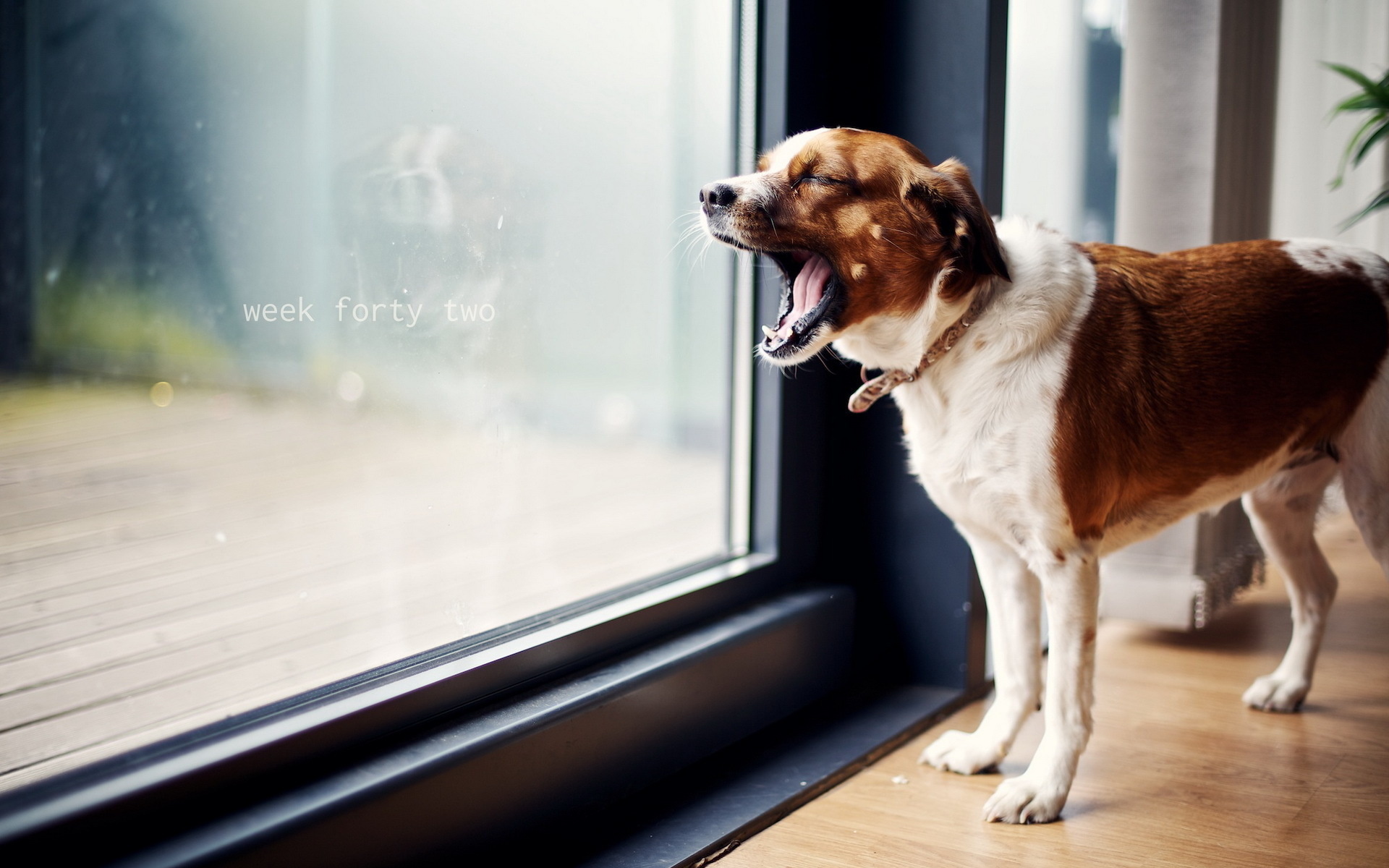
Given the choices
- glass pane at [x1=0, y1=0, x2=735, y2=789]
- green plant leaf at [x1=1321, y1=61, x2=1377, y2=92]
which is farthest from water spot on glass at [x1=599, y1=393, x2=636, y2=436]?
green plant leaf at [x1=1321, y1=61, x2=1377, y2=92]

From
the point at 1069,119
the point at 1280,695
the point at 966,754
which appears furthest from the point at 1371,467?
the point at 1069,119

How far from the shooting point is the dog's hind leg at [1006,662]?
1685 millimetres

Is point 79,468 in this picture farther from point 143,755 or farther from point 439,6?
point 439,6

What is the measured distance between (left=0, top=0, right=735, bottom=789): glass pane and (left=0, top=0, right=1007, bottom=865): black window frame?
0.22 ft

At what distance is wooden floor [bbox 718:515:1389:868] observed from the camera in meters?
1.43

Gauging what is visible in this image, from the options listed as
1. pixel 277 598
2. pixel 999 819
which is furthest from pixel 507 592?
pixel 999 819

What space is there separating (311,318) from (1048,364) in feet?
3.13

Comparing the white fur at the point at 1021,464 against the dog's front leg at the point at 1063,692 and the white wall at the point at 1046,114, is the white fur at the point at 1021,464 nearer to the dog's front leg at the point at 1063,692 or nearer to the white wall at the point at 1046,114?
the dog's front leg at the point at 1063,692

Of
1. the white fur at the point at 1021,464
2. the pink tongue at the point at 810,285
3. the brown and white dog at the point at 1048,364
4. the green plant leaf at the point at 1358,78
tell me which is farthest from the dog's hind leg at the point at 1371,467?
the green plant leaf at the point at 1358,78

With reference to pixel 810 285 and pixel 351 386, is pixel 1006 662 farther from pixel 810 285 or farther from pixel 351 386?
pixel 351 386

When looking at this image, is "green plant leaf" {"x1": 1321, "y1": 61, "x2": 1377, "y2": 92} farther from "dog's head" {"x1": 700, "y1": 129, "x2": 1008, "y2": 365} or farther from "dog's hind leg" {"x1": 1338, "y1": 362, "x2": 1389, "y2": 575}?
"dog's head" {"x1": 700, "y1": 129, "x2": 1008, "y2": 365}

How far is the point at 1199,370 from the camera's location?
158 centimetres

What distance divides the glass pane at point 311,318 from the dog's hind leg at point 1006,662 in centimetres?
53

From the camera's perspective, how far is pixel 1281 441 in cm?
168
